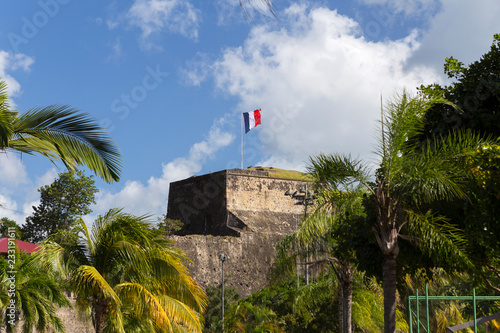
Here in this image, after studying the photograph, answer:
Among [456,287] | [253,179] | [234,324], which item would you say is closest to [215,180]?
[253,179]

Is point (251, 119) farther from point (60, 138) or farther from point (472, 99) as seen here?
point (60, 138)

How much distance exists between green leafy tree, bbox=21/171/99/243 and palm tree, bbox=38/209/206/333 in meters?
24.7

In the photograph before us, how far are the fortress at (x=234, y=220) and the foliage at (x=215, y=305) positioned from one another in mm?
1268

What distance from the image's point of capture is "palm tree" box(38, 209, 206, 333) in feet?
29.2

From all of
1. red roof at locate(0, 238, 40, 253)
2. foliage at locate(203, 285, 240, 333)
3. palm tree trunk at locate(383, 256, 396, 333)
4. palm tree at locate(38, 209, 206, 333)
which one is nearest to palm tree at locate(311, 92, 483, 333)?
palm tree trunk at locate(383, 256, 396, 333)

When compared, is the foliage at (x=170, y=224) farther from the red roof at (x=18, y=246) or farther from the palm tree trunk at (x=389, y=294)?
the palm tree trunk at (x=389, y=294)

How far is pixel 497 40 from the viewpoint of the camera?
11.1 m

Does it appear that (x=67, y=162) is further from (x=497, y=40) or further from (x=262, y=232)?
(x=262, y=232)

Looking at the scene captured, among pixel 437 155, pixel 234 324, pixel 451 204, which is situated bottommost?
pixel 234 324

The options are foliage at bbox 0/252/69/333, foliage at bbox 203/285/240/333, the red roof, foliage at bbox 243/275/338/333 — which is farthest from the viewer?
foliage at bbox 203/285/240/333

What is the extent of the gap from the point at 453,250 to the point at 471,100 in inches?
125

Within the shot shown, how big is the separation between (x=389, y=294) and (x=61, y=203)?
2784cm

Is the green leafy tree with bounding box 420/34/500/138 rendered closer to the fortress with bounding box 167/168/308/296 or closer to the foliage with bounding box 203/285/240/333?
the foliage with bounding box 203/285/240/333

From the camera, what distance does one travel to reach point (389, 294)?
31.0 ft
